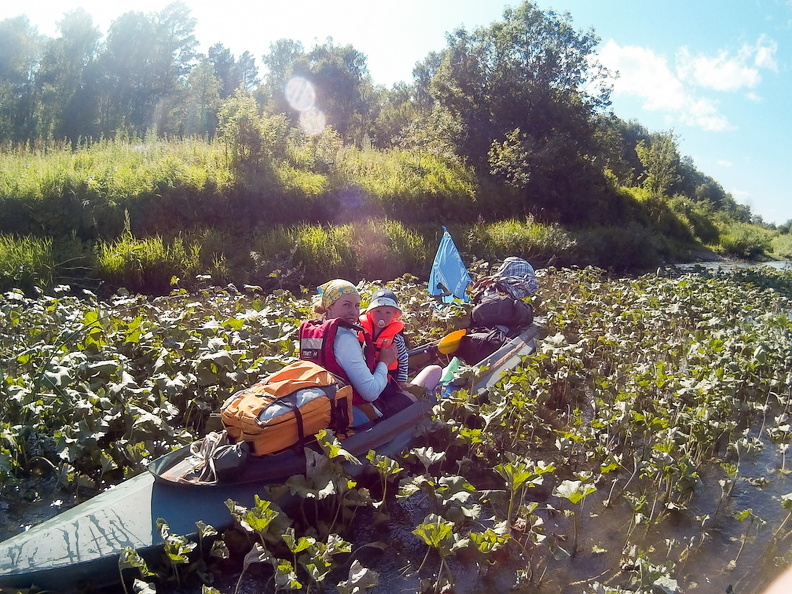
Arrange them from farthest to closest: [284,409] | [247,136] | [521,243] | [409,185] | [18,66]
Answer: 1. [18,66]
2. [409,185]
3. [521,243]
4. [247,136]
5. [284,409]

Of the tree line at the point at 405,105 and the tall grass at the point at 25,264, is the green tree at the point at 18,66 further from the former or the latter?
the tall grass at the point at 25,264

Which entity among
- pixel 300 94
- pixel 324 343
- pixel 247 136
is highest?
pixel 300 94

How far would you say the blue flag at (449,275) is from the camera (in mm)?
7980

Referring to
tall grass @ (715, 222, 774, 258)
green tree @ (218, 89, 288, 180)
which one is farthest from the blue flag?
tall grass @ (715, 222, 774, 258)

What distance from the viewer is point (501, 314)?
21.8ft

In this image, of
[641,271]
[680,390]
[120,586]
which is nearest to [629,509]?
[680,390]

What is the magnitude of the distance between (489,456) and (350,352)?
1.44 m

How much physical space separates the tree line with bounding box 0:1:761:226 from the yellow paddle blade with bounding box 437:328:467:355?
877cm

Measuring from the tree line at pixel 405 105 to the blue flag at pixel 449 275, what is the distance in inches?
268

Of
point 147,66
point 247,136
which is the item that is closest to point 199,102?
point 147,66

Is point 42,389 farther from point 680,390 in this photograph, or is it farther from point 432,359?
point 680,390

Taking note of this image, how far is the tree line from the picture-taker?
19.3 metres

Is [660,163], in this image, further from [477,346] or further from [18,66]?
[18,66]

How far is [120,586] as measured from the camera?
284 centimetres
